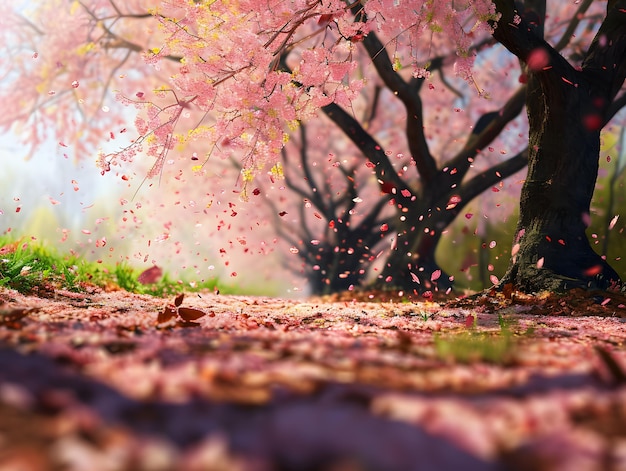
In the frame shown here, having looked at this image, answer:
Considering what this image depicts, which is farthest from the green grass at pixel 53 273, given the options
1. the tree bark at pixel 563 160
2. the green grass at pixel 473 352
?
the tree bark at pixel 563 160

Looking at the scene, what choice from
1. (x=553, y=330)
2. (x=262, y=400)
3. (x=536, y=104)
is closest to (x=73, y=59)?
(x=536, y=104)

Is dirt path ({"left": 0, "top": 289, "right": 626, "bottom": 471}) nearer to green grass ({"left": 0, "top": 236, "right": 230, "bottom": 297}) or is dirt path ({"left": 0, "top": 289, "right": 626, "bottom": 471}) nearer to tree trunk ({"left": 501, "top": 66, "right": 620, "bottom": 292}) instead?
green grass ({"left": 0, "top": 236, "right": 230, "bottom": 297})

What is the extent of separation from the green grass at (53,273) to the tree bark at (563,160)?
18.1 ft

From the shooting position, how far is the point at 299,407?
122 centimetres

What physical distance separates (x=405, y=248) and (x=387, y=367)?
8225mm

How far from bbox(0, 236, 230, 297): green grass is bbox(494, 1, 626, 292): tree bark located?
5.53 metres

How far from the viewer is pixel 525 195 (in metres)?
6.27

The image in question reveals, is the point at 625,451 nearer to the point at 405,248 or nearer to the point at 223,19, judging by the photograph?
the point at 223,19

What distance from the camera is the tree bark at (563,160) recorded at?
5.87 metres

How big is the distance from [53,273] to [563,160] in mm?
6628

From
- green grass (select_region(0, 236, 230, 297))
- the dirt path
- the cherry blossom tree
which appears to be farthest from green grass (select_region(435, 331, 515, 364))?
green grass (select_region(0, 236, 230, 297))

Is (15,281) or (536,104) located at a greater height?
(536,104)

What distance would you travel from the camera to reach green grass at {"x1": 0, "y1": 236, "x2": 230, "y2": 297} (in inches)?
217

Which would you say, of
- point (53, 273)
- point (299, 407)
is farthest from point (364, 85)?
point (299, 407)
